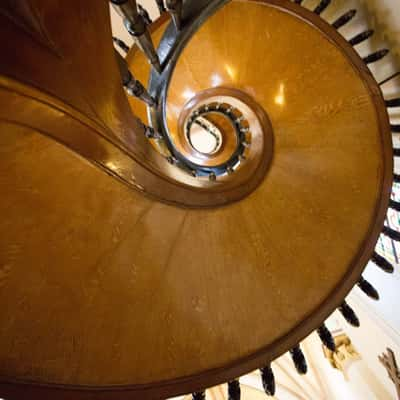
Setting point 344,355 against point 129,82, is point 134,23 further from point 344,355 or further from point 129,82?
point 344,355

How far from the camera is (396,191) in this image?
7.47 ft

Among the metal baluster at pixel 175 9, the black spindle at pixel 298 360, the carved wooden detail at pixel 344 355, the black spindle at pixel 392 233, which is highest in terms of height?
the metal baluster at pixel 175 9

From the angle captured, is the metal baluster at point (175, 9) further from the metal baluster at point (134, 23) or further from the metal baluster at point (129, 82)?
the metal baluster at point (129, 82)

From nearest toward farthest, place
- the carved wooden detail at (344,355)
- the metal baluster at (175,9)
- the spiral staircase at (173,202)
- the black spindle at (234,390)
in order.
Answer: the spiral staircase at (173,202), the metal baluster at (175,9), the black spindle at (234,390), the carved wooden detail at (344,355)

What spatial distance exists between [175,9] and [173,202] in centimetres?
80

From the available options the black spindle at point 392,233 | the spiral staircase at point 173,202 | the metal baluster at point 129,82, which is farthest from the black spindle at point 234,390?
the metal baluster at point 129,82

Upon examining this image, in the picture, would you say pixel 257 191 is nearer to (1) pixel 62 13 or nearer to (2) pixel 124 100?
(2) pixel 124 100

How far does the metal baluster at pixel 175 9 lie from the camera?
3.10ft

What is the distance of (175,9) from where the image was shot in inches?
38.2

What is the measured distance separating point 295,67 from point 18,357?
182cm

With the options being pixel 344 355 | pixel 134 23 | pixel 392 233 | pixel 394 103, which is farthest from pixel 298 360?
pixel 344 355

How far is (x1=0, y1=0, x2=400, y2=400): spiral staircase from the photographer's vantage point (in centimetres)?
65

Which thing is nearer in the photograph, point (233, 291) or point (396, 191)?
point (233, 291)

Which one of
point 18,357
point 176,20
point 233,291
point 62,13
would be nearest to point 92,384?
point 18,357
